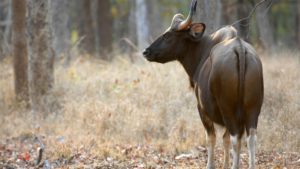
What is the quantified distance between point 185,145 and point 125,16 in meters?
31.4

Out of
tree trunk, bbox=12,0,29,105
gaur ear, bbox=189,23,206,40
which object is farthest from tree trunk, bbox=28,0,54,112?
gaur ear, bbox=189,23,206,40

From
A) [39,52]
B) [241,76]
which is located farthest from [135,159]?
[39,52]

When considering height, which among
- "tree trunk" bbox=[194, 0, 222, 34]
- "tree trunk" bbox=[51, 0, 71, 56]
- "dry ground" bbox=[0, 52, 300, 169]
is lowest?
"dry ground" bbox=[0, 52, 300, 169]

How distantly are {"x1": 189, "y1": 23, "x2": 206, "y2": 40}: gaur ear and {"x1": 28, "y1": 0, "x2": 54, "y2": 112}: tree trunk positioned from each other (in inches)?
239

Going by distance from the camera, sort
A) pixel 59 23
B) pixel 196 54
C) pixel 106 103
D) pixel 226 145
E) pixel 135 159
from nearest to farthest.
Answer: pixel 226 145 → pixel 196 54 → pixel 135 159 → pixel 106 103 → pixel 59 23

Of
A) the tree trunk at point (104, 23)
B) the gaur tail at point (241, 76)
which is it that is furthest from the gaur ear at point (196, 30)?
the tree trunk at point (104, 23)

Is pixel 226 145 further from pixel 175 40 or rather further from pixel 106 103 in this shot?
pixel 106 103

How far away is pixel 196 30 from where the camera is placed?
9906 millimetres

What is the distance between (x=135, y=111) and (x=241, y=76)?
606 cm

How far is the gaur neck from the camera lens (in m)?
9.77

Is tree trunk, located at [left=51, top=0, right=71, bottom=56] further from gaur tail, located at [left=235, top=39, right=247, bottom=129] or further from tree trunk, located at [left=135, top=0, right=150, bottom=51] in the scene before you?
gaur tail, located at [left=235, top=39, right=247, bottom=129]

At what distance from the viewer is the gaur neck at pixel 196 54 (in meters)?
9.77

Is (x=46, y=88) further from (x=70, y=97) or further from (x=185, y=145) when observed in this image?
(x=185, y=145)

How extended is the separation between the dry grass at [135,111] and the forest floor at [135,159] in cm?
17
